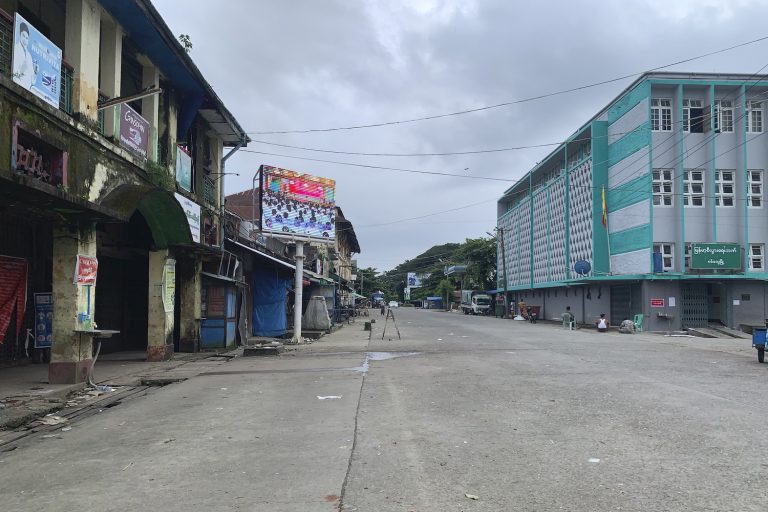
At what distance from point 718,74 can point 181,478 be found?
116ft

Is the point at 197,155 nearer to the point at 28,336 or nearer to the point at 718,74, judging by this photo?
the point at 28,336

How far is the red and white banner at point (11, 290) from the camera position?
1159 cm

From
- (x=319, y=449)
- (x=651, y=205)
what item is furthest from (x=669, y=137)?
(x=319, y=449)

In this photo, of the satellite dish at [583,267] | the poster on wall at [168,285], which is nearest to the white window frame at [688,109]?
the satellite dish at [583,267]

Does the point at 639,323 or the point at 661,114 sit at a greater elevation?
the point at 661,114

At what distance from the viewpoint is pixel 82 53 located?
34.7 feet

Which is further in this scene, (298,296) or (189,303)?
(298,296)

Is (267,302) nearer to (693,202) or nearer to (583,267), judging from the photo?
(583,267)

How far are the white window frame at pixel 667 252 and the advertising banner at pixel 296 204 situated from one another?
1893cm

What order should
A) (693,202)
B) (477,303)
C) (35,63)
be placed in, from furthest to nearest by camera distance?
1. (477,303)
2. (693,202)
3. (35,63)

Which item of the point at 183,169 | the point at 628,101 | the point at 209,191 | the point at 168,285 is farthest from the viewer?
the point at 628,101

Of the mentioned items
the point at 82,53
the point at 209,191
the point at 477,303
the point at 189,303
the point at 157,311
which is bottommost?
the point at 477,303

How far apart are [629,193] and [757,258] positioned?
773 cm

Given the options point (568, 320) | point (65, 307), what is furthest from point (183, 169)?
point (568, 320)
